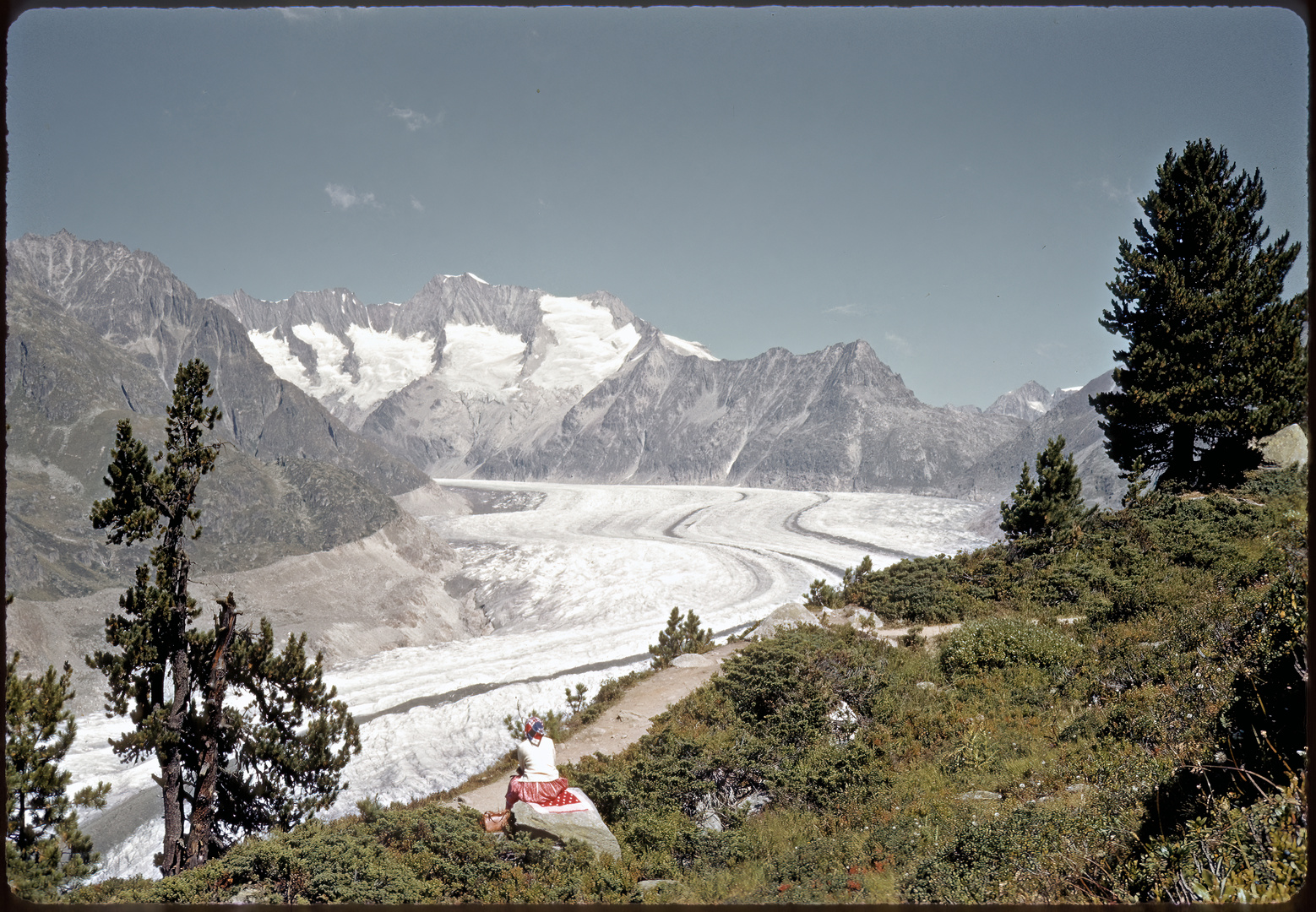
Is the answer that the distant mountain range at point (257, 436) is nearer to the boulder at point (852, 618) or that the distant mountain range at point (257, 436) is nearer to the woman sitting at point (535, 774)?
the woman sitting at point (535, 774)

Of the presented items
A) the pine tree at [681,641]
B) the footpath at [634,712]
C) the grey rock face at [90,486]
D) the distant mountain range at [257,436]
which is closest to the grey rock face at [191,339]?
the distant mountain range at [257,436]

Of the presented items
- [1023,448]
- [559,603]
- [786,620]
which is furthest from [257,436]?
[1023,448]

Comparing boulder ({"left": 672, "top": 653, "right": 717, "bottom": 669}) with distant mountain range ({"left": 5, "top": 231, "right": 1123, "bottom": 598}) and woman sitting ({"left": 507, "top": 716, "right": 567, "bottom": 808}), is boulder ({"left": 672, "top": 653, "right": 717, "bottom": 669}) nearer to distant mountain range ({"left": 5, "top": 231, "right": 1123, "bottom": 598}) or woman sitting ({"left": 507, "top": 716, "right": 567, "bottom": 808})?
woman sitting ({"left": 507, "top": 716, "right": 567, "bottom": 808})

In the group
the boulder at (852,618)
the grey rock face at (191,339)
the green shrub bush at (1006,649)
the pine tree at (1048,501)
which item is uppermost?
the grey rock face at (191,339)

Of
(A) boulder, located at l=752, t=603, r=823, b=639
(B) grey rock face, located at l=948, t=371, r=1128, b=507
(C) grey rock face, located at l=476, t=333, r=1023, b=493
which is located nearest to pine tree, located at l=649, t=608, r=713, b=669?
(A) boulder, located at l=752, t=603, r=823, b=639

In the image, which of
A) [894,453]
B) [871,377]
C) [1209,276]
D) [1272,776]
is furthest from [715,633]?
[871,377]

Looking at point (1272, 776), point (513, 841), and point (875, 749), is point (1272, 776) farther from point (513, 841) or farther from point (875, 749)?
point (513, 841)
